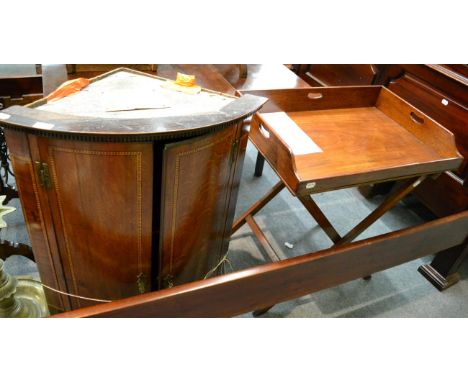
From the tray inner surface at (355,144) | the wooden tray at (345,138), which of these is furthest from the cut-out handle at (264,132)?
the tray inner surface at (355,144)

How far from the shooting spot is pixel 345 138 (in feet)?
5.08

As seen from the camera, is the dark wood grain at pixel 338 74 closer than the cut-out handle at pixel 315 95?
No

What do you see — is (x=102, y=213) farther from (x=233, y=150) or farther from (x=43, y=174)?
(x=233, y=150)

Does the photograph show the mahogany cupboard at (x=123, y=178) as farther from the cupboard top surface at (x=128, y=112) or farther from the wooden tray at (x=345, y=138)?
the wooden tray at (x=345, y=138)

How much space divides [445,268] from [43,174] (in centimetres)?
196

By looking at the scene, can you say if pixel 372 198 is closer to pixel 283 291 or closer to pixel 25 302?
pixel 283 291

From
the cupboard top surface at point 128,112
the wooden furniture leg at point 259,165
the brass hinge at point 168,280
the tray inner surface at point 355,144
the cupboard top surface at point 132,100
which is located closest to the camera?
the cupboard top surface at point 128,112

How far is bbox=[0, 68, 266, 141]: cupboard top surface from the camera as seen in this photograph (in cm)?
83

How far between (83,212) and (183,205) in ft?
0.89

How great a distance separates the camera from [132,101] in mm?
1049

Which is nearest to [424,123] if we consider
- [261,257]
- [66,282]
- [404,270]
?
[404,270]

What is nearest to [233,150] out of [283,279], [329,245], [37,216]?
[283,279]

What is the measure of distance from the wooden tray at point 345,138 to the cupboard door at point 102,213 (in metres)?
0.51

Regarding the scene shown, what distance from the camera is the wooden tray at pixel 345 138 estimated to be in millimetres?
1308
